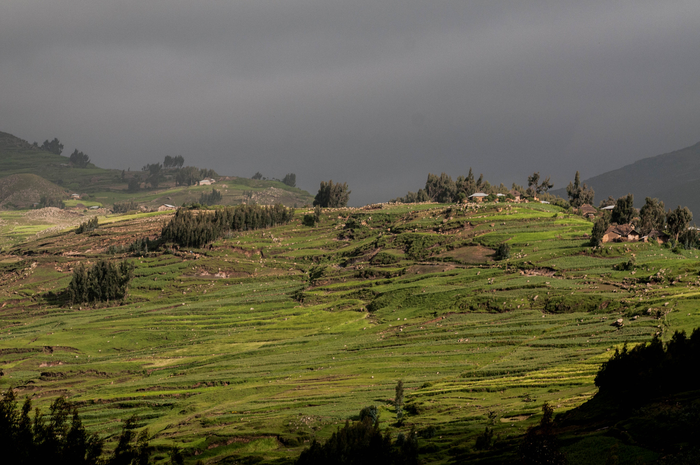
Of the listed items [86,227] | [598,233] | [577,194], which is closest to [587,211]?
[577,194]

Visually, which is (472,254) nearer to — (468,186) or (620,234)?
(620,234)

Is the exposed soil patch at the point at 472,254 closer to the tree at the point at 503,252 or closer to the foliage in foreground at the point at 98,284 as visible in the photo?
the tree at the point at 503,252

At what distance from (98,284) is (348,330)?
151ft

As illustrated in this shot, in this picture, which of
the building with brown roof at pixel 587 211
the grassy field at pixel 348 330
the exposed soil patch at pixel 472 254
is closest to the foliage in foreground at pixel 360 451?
the grassy field at pixel 348 330

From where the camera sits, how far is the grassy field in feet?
135

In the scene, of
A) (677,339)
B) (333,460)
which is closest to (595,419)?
(677,339)

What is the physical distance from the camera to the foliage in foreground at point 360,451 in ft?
94.1

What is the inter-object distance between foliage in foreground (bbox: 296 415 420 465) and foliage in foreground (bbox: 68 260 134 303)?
70709mm

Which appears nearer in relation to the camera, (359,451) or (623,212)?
(359,451)

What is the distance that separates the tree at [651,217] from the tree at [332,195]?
87519 mm

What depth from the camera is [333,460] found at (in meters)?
28.6

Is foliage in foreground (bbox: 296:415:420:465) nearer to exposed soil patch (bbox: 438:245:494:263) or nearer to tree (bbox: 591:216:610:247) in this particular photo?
exposed soil patch (bbox: 438:245:494:263)

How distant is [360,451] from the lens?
2923cm

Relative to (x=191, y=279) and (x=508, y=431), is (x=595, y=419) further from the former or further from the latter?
(x=191, y=279)
